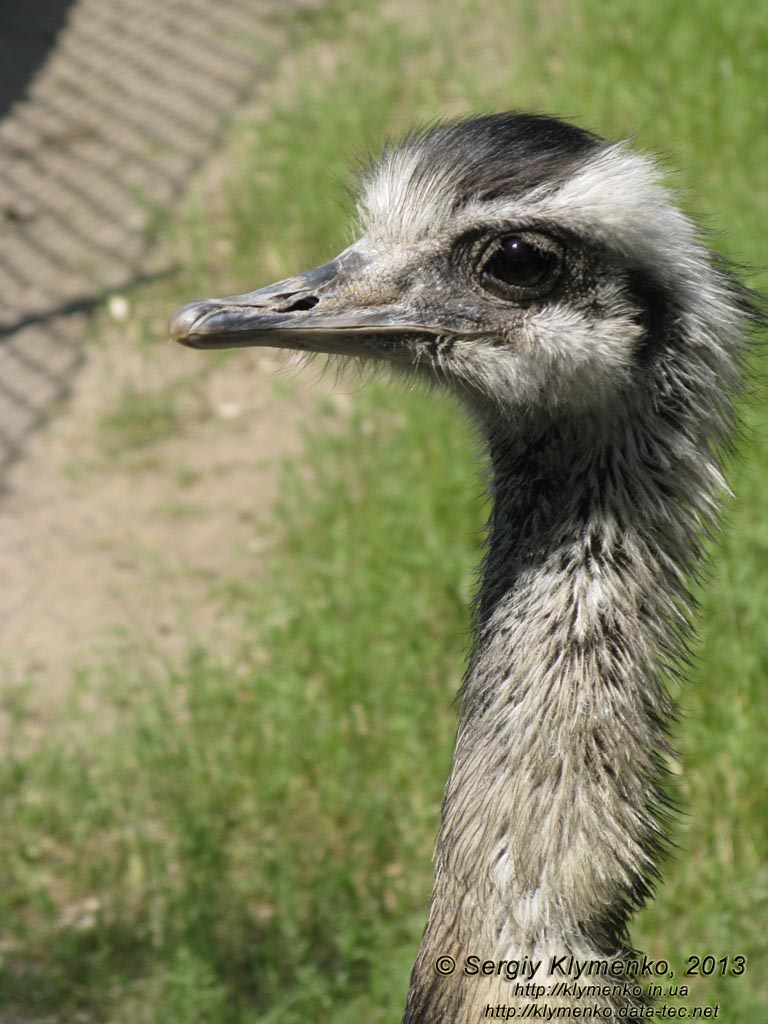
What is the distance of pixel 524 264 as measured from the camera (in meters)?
1.94

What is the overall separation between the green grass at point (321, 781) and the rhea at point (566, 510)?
18.5 inches

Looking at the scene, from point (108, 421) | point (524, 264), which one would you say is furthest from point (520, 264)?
point (108, 421)

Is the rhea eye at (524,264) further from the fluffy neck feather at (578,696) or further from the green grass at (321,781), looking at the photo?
the green grass at (321,781)

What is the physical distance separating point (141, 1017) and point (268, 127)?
4.39 metres

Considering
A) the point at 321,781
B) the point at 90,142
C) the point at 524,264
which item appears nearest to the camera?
the point at 524,264

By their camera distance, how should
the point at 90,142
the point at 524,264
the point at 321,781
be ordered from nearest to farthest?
1. the point at 524,264
2. the point at 321,781
3. the point at 90,142

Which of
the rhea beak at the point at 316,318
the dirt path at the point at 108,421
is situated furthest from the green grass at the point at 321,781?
the rhea beak at the point at 316,318

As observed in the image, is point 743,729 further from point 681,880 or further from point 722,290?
point 722,290

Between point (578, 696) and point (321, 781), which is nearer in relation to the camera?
point (578, 696)

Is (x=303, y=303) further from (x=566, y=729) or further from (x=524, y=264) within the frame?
(x=566, y=729)

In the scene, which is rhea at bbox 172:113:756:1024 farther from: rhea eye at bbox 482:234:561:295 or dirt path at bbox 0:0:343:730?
dirt path at bbox 0:0:343:730

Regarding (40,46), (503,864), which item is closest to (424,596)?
(503,864)

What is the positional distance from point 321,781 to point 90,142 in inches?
173

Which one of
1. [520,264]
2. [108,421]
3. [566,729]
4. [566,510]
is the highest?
[520,264]
